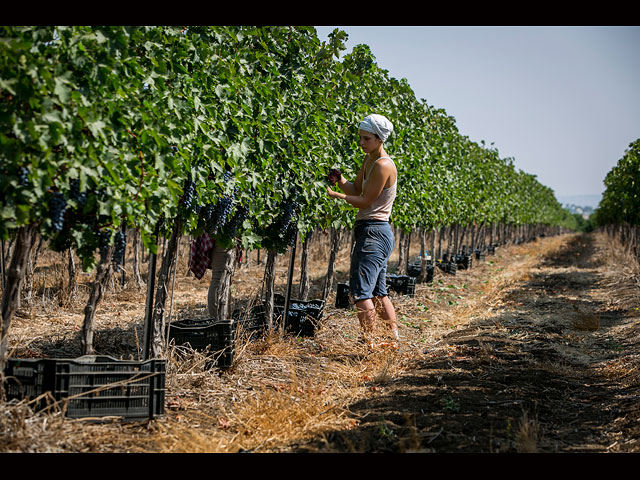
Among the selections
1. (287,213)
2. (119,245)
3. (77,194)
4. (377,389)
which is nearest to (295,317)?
(287,213)

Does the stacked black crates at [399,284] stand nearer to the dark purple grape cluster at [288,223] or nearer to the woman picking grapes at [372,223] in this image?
the dark purple grape cluster at [288,223]

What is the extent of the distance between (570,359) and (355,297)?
2.45 metres

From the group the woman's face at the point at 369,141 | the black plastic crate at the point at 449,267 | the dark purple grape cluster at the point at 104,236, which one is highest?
the woman's face at the point at 369,141

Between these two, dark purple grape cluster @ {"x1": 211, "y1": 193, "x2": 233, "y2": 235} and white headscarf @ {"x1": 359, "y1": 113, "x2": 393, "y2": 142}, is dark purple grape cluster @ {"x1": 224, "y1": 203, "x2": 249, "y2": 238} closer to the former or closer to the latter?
dark purple grape cluster @ {"x1": 211, "y1": 193, "x2": 233, "y2": 235}

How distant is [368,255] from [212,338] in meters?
1.57

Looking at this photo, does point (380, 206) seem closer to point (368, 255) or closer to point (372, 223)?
point (372, 223)

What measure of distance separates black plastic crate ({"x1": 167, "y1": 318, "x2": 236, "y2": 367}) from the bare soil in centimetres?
12

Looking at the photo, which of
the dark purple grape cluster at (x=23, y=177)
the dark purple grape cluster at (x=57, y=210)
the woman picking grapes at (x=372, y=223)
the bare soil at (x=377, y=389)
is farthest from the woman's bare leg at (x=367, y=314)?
the dark purple grape cluster at (x=23, y=177)

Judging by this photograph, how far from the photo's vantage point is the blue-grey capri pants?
5359 mm

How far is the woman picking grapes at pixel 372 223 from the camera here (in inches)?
211

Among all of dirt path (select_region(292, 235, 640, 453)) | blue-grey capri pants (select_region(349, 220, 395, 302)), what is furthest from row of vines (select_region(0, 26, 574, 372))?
dirt path (select_region(292, 235, 640, 453))

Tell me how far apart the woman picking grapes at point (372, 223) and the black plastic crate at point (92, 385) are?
218 cm
